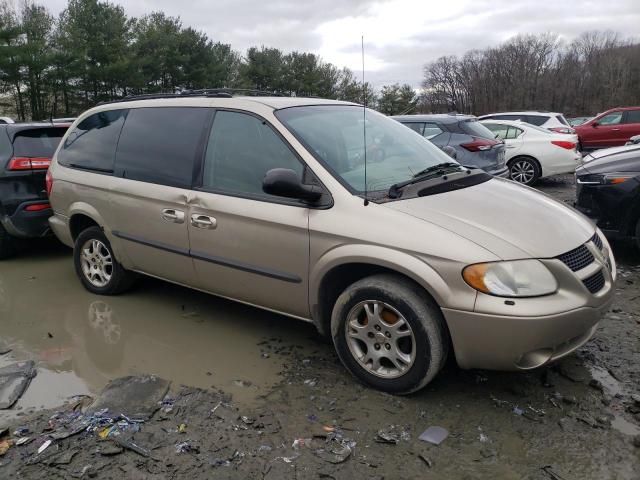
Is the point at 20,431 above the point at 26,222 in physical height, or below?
below

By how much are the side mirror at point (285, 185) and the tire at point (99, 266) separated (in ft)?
7.41

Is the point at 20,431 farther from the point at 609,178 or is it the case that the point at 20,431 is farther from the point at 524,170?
the point at 524,170

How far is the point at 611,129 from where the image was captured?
16.0 m

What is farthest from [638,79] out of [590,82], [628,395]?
[628,395]

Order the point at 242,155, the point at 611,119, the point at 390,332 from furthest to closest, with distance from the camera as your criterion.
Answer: the point at 611,119 → the point at 242,155 → the point at 390,332

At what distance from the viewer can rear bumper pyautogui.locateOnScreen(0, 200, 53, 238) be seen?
19.0ft

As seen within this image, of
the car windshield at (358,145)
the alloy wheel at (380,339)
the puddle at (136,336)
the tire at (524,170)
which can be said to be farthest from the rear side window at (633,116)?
the alloy wheel at (380,339)

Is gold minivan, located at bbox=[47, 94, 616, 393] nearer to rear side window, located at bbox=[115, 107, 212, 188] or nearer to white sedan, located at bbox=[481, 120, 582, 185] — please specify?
rear side window, located at bbox=[115, 107, 212, 188]

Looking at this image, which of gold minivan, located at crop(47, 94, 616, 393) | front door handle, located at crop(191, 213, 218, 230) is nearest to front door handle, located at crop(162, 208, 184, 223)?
gold minivan, located at crop(47, 94, 616, 393)

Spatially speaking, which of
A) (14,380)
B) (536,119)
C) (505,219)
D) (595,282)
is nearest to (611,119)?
(536,119)

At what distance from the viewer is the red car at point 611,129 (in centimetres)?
1570

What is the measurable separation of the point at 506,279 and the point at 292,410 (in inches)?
56.1

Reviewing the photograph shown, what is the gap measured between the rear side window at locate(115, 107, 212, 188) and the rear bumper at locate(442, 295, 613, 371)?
7.47 ft

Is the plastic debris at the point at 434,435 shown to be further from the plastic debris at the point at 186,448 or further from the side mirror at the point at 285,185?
the side mirror at the point at 285,185
